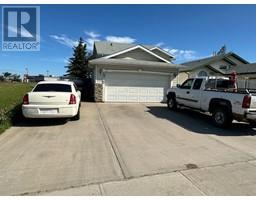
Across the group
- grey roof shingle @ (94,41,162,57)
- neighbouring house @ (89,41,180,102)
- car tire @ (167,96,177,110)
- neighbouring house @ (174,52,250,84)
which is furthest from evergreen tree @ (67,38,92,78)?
car tire @ (167,96,177,110)

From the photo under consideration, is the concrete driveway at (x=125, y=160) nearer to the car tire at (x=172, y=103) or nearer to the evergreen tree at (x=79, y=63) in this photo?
the car tire at (x=172, y=103)

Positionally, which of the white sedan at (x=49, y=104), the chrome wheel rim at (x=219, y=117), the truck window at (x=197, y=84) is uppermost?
the truck window at (x=197, y=84)

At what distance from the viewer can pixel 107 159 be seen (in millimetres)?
4723

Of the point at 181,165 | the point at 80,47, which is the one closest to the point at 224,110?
the point at 181,165

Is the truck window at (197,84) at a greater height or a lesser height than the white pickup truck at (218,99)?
greater

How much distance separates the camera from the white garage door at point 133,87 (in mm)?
15250

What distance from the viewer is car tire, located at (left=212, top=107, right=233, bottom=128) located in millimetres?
7949

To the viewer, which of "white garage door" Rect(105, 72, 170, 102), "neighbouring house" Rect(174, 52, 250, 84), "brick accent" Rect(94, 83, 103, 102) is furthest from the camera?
"neighbouring house" Rect(174, 52, 250, 84)

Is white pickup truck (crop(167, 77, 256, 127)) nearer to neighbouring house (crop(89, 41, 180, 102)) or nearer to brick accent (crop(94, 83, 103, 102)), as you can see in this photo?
neighbouring house (crop(89, 41, 180, 102))

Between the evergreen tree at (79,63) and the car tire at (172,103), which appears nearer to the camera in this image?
the car tire at (172,103)

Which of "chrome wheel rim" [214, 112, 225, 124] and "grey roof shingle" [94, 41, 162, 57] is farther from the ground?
"grey roof shingle" [94, 41, 162, 57]

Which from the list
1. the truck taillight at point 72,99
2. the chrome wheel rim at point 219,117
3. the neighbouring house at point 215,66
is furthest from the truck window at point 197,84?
the neighbouring house at point 215,66

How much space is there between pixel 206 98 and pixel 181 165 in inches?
211

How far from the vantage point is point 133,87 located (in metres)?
15.5
